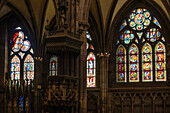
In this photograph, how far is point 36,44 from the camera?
26109 mm

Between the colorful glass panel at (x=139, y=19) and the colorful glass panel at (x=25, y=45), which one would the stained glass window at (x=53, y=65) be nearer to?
the colorful glass panel at (x=25, y=45)

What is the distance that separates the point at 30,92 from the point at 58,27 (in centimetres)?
1458

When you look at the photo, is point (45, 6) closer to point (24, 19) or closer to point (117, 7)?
point (24, 19)

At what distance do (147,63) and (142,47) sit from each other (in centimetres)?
127

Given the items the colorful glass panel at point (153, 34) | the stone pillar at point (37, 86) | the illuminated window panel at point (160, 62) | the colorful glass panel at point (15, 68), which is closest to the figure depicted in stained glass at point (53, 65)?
the stone pillar at point (37, 86)

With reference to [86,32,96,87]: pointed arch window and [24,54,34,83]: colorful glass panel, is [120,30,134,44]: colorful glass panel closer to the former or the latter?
[86,32,96,87]: pointed arch window

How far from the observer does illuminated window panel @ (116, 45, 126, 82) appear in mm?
25828

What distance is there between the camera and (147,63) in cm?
2544

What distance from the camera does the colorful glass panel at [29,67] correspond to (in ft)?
89.8

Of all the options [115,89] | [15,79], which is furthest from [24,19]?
[115,89]

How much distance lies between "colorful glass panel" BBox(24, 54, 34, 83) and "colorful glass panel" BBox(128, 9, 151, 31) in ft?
27.7

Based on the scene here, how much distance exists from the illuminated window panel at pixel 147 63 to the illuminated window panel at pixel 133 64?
1.50 feet

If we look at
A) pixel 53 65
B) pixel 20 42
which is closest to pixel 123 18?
pixel 53 65

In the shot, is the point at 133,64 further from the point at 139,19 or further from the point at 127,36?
the point at 139,19
